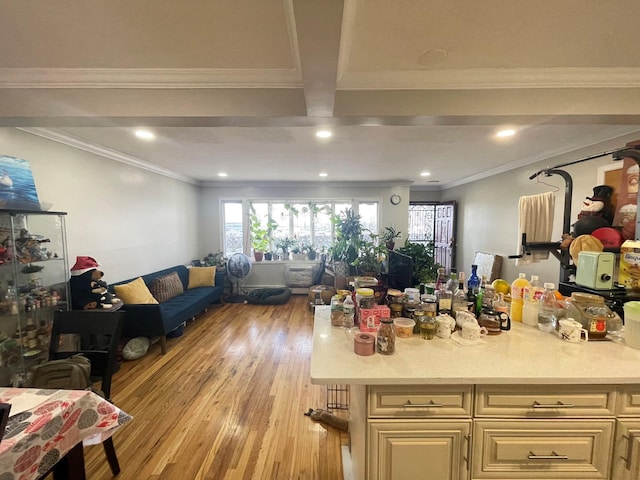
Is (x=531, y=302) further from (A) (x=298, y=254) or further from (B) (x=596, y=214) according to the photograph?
(A) (x=298, y=254)

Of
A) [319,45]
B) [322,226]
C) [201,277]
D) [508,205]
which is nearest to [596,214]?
[508,205]

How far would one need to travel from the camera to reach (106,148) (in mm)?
3041

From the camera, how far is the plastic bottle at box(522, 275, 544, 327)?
1538 mm

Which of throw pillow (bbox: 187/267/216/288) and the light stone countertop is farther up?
the light stone countertop

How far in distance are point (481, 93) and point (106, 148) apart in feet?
12.2

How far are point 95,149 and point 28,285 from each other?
5.19 feet

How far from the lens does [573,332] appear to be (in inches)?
52.2

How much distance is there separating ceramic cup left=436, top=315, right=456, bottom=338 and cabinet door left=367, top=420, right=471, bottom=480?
1.32 ft

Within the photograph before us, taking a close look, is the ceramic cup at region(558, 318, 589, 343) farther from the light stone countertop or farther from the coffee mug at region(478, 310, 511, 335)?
the coffee mug at region(478, 310, 511, 335)

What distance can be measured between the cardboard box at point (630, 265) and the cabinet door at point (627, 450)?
72cm

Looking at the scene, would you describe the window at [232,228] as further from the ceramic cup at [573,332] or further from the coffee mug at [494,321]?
the ceramic cup at [573,332]

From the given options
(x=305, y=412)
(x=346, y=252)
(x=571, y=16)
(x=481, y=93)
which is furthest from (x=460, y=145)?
(x=305, y=412)

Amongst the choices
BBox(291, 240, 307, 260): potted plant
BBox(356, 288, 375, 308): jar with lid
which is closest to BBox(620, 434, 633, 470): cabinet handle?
BBox(356, 288, 375, 308): jar with lid

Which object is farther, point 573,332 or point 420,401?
point 573,332
